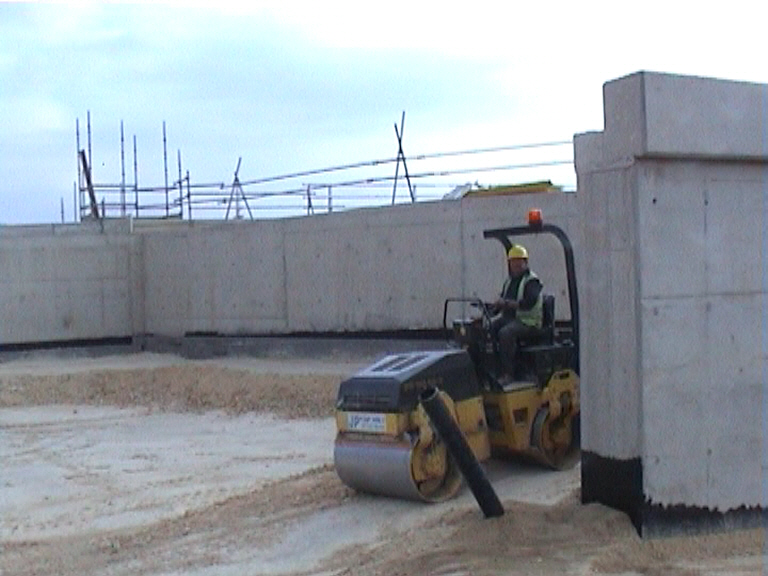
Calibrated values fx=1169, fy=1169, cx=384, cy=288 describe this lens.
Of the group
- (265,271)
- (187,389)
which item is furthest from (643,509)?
(265,271)

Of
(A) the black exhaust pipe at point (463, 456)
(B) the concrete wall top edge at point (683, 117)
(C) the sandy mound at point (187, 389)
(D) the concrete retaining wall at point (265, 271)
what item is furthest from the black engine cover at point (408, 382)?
(D) the concrete retaining wall at point (265, 271)

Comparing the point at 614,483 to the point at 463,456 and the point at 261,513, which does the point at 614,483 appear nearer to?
the point at 463,456

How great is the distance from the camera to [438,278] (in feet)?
65.4

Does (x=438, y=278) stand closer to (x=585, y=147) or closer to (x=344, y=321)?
(x=344, y=321)

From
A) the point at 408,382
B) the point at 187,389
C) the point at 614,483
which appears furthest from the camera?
the point at 187,389

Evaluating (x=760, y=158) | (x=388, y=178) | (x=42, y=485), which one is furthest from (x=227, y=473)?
(x=388, y=178)

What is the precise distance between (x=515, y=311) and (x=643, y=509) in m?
2.58

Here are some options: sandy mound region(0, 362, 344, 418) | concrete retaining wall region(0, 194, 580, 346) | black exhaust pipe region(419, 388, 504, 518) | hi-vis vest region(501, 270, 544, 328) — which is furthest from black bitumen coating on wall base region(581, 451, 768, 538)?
concrete retaining wall region(0, 194, 580, 346)

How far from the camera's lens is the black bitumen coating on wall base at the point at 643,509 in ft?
25.3

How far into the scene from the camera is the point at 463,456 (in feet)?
27.3

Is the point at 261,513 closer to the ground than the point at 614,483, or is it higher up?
closer to the ground

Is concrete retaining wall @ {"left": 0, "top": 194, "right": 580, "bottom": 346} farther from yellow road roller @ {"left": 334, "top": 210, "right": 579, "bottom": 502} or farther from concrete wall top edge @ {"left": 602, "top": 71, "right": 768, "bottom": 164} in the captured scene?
concrete wall top edge @ {"left": 602, "top": 71, "right": 768, "bottom": 164}

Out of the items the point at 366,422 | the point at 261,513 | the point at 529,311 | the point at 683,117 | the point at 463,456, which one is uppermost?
the point at 683,117

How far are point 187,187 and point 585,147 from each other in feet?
74.9
